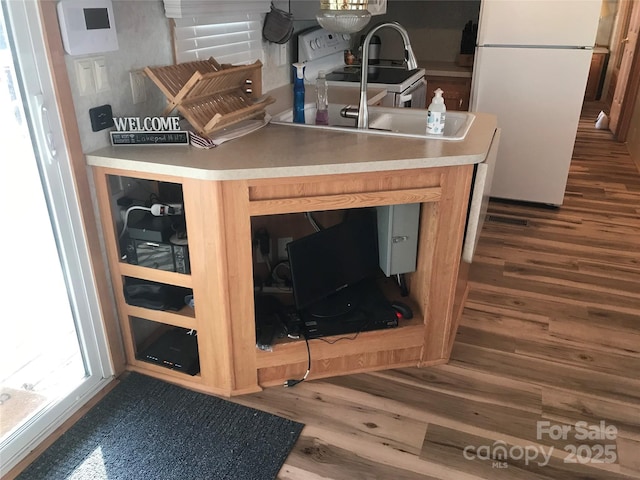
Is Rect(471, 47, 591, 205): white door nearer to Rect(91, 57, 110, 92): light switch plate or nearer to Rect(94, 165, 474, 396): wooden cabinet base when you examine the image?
Rect(94, 165, 474, 396): wooden cabinet base

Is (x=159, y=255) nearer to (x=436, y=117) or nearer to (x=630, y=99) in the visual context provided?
(x=436, y=117)

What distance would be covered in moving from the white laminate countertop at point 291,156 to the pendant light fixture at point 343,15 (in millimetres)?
503

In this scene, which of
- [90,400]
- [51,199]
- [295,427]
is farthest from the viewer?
[90,400]

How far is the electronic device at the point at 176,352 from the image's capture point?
210 centimetres

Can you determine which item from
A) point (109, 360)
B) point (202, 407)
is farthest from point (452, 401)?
point (109, 360)

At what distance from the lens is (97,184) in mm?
1910

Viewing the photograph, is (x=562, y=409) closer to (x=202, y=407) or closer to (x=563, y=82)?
(x=202, y=407)

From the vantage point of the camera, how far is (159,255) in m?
1.97

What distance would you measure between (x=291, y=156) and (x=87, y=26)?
80 cm

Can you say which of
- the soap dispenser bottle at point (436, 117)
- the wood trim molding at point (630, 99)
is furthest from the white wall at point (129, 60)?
the wood trim molding at point (630, 99)

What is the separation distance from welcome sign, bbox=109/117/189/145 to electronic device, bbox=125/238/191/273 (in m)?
0.37

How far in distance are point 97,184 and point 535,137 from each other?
3.05 metres

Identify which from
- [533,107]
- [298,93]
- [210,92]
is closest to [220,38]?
[298,93]

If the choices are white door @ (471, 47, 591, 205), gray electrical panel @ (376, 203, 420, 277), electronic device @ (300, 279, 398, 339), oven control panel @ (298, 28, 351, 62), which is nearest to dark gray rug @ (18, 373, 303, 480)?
electronic device @ (300, 279, 398, 339)
